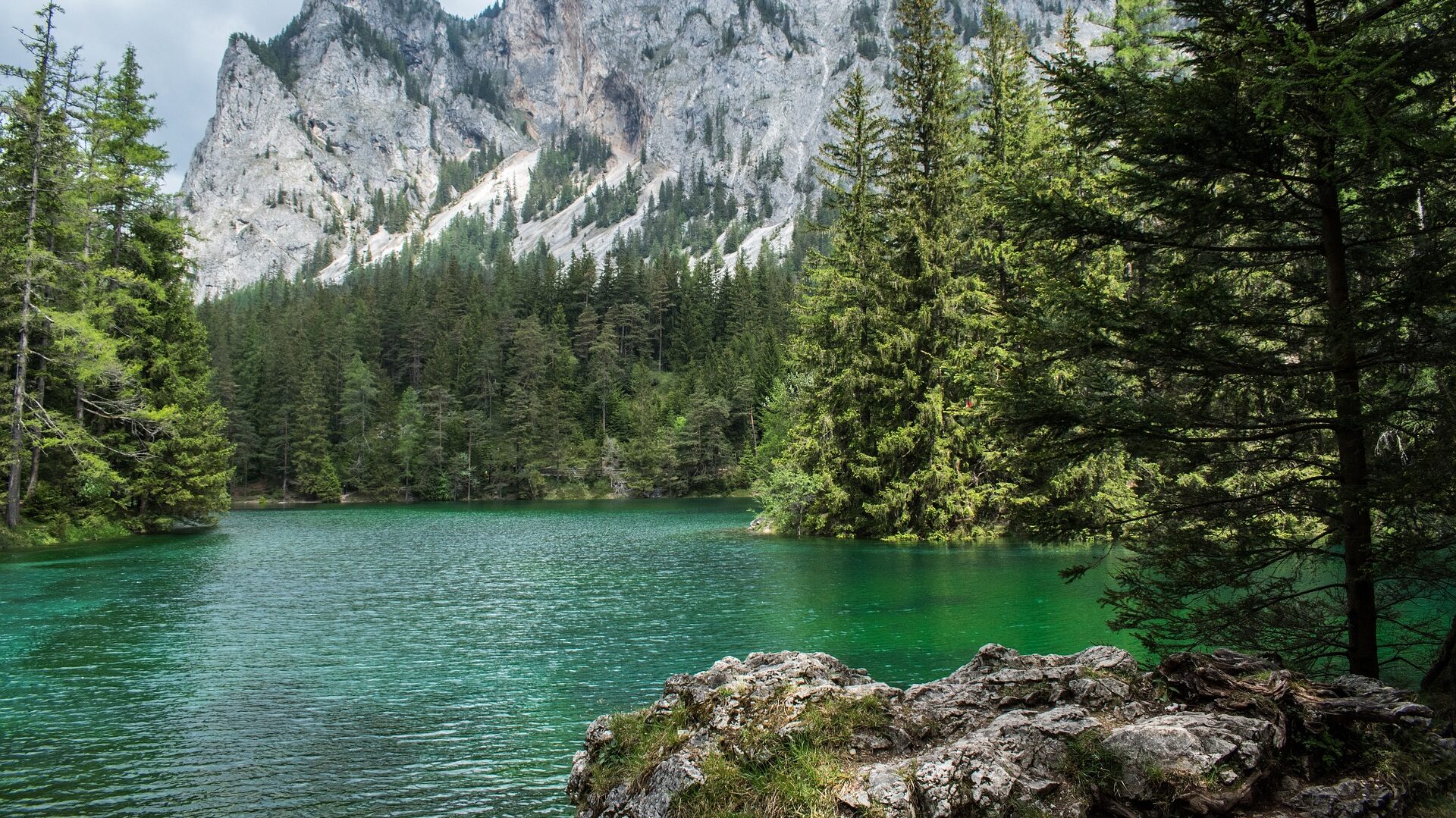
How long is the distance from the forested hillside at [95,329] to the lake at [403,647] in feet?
14.2

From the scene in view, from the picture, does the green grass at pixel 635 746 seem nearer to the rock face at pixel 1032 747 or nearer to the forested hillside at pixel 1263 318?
the rock face at pixel 1032 747

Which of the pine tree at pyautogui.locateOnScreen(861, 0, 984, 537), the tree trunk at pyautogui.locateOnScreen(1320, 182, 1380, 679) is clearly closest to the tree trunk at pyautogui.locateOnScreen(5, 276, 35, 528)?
the pine tree at pyautogui.locateOnScreen(861, 0, 984, 537)

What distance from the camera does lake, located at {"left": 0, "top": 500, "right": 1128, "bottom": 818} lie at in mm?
8023

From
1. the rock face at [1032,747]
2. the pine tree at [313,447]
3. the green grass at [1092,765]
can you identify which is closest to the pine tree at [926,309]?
the rock face at [1032,747]

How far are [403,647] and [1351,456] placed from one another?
13.8 metres

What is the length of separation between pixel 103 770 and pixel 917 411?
2651cm

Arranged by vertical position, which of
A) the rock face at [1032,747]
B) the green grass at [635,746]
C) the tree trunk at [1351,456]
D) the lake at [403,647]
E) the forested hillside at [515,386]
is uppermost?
the forested hillside at [515,386]

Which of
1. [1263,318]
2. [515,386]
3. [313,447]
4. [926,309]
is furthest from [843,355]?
[313,447]

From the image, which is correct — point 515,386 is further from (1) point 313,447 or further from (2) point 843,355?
(2) point 843,355

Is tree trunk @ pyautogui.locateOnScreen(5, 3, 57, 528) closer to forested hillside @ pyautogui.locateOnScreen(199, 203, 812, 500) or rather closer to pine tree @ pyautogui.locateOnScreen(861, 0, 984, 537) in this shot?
pine tree @ pyautogui.locateOnScreen(861, 0, 984, 537)

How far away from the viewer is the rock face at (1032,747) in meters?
4.90

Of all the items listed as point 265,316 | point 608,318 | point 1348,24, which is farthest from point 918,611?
point 265,316

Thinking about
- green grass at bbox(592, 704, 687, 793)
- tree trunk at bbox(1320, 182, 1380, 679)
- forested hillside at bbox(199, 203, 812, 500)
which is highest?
forested hillside at bbox(199, 203, 812, 500)

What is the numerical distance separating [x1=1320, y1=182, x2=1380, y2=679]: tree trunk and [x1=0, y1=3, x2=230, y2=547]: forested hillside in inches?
1316
